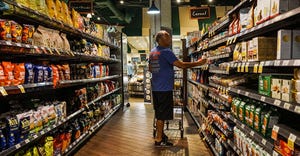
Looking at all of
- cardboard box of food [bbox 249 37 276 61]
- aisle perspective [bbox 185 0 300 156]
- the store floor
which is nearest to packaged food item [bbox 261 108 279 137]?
aisle perspective [bbox 185 0 300 156]

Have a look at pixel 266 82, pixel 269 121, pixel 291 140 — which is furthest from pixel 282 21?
pixel 291 140

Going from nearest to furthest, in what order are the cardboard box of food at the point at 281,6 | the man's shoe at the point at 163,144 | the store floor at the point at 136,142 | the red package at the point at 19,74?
the cardboard box of food at the point at 281,6
the red package at the point at 19,74
the store floor at the point at 136,142
the man's shoe at the point at 163,144

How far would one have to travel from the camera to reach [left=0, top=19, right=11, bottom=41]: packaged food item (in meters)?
2.38

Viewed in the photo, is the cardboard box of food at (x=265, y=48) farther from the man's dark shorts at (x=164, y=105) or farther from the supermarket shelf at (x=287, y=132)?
the man's dark shorts at (x=164, y=105)

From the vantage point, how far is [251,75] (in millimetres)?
3016

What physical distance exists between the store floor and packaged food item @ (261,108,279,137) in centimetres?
204

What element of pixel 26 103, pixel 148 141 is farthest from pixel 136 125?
pixel 26 103

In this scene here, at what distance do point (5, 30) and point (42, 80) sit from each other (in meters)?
0.84

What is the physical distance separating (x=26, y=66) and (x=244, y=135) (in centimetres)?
239

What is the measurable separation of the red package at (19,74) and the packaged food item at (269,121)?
7.69 feet

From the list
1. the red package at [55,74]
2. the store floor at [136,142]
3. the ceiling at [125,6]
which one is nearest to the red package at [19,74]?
the red package at [55,74]

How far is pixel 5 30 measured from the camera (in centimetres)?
241

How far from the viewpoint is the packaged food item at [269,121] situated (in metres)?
2.08

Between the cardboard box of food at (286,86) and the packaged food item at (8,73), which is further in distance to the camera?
the packaged food item at (8,73)
